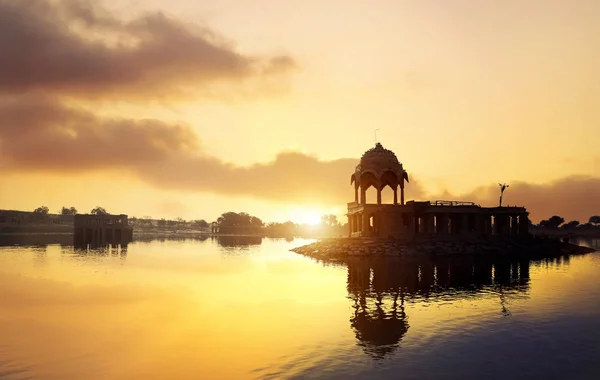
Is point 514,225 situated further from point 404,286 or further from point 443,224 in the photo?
point 404,286

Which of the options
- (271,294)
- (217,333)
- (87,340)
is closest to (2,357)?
(87,340)

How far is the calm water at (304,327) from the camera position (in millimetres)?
20234

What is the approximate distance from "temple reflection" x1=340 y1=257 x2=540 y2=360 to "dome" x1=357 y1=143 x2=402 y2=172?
20.6 metres

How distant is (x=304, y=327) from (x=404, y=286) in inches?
703

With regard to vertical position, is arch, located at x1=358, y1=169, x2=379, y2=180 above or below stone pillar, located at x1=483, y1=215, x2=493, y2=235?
above

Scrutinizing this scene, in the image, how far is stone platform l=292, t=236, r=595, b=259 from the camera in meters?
76.9

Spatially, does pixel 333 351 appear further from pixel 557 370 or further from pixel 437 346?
pixel 557 370

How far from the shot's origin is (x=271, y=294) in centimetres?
4094

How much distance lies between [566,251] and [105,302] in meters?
81.8

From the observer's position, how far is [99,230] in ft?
500

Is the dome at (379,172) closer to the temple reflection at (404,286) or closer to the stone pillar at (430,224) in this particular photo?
the stone pillar at (430,224)

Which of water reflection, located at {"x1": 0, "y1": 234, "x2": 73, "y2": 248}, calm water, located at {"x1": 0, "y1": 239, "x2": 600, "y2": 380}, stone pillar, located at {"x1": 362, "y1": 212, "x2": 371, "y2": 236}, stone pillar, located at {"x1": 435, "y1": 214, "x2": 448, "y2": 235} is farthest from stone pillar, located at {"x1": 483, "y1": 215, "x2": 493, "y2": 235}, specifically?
water reflection, located at {"x1": 0, "y1": 234, "x2": 73, "y2": 248}

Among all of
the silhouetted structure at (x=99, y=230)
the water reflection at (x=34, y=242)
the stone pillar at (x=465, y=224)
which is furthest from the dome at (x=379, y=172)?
the silhouetted structure at (x=99, y=230)

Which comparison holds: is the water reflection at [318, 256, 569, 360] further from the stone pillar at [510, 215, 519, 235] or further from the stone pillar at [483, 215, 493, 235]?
the stone pillar at [510, 215, 519, 235]
